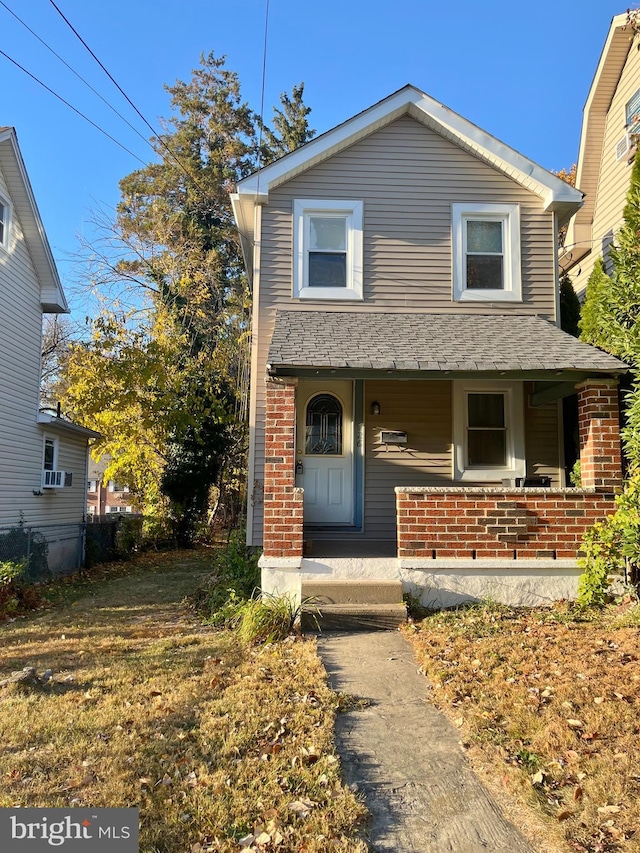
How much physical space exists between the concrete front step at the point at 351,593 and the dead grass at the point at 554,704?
1.56 ft

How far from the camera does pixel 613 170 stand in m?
12.0

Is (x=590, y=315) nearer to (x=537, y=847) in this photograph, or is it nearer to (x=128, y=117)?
(x=537, y=847)

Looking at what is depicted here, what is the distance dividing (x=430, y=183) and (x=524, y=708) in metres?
7.80

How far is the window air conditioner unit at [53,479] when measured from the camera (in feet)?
45.1

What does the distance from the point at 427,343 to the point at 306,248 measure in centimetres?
258

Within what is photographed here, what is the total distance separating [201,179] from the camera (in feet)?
83.6

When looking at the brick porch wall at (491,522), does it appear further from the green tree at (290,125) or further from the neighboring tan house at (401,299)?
the green tree at (290,125)

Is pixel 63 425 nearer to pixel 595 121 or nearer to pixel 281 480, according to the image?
Result: pixel 281 480

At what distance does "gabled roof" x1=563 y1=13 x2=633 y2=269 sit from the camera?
11.5m

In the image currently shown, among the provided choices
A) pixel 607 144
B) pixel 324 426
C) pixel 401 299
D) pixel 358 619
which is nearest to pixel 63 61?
pixel 401 299

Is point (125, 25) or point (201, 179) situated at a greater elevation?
point (201, 179)

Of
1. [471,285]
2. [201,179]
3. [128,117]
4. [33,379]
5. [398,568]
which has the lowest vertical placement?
[398,568]

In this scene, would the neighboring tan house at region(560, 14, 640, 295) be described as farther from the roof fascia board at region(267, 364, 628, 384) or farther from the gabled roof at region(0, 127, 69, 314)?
the gabled roof at region(0, 127, 69, 314)

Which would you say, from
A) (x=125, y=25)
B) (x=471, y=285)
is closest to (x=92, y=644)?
(x=471, y=285)
